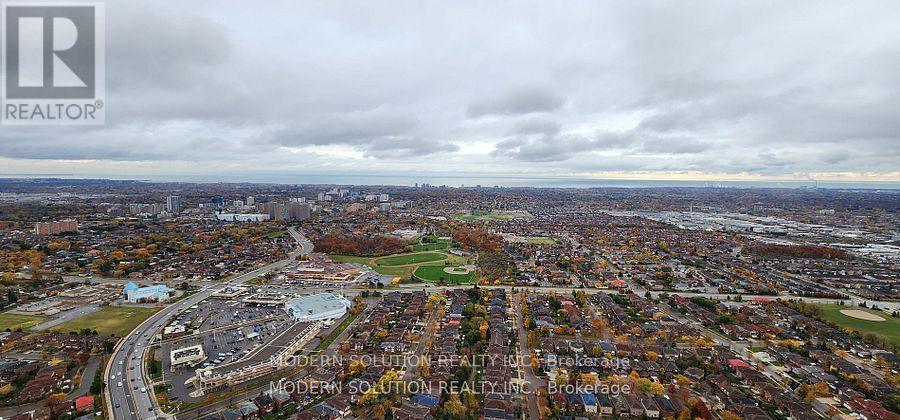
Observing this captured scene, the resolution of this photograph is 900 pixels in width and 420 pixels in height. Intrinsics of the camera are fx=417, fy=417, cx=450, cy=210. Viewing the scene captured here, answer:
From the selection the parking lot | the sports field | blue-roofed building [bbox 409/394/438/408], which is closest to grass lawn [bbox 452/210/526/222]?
the sports field

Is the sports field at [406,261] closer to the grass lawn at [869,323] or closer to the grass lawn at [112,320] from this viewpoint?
the grass lawn at [112,320]

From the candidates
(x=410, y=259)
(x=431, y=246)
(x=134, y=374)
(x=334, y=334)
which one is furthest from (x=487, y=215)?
(x=134, y=374)

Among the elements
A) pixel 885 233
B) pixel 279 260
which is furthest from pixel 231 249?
pixel 885 233

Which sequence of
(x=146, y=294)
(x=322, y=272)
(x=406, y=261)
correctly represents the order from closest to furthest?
(x=146, y=294) → (x=322, y=272) → (x=406, y=261)

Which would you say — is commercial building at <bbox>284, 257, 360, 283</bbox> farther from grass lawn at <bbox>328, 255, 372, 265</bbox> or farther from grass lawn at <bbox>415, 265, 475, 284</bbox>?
grass lawn at <bbox>415, 265, 475, 284</bbox>

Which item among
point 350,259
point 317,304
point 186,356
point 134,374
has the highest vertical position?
point 317,304

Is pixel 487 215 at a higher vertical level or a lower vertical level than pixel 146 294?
higher

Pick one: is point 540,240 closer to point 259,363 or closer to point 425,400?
point 425,400
